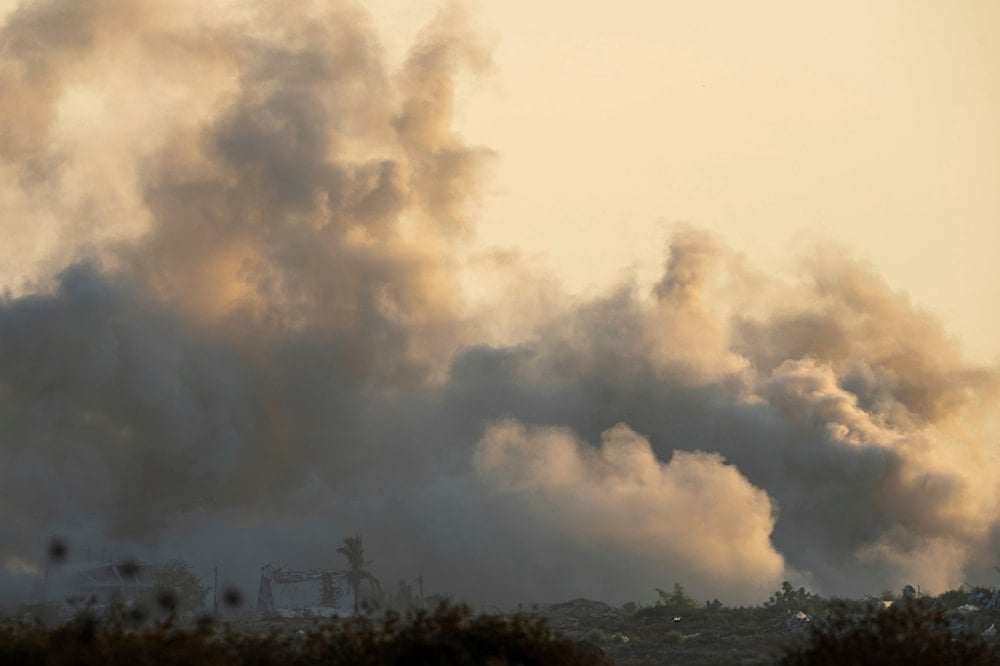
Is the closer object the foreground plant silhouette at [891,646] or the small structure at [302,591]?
the foreground plant silhouette at [891,646]

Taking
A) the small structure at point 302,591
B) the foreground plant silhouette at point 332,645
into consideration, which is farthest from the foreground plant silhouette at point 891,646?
the small structure at point 302,591

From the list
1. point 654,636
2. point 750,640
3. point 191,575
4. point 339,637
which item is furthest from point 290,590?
point 339,637

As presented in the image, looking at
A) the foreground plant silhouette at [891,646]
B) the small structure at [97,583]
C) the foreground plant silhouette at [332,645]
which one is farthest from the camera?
the small structure at [97,583]

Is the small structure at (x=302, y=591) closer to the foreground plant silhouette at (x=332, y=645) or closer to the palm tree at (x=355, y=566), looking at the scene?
the palm tree at (x=355, y=566)

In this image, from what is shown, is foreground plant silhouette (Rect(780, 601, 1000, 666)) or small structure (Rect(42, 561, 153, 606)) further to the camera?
small structure (Rect(42, 561, 153, 606))

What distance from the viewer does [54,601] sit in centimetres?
11669

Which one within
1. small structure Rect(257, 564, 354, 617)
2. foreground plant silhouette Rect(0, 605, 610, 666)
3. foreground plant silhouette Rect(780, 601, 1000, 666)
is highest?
small structure Rect(257, 564, 354, 617)

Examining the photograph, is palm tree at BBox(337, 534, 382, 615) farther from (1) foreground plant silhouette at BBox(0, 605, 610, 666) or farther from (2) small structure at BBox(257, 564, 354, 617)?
(1) foreground plant silhouette at BBox(0, 605, 610, 666)

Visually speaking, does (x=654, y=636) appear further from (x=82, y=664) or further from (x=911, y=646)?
(x=82, y=664)

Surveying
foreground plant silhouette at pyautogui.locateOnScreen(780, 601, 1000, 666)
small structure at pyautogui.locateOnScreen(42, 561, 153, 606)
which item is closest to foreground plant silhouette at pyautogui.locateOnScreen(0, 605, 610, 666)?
foreground plant silhouette at pyautogui.locateOnScreen(780, 601, 1000, 666)

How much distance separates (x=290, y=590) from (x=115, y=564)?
14871mm

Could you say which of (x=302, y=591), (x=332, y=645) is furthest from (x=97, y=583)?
(x=332, y=645)

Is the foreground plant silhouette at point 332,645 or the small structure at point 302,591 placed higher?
the small structure at point 302,591

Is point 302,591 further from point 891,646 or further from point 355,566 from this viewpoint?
point 891,646
